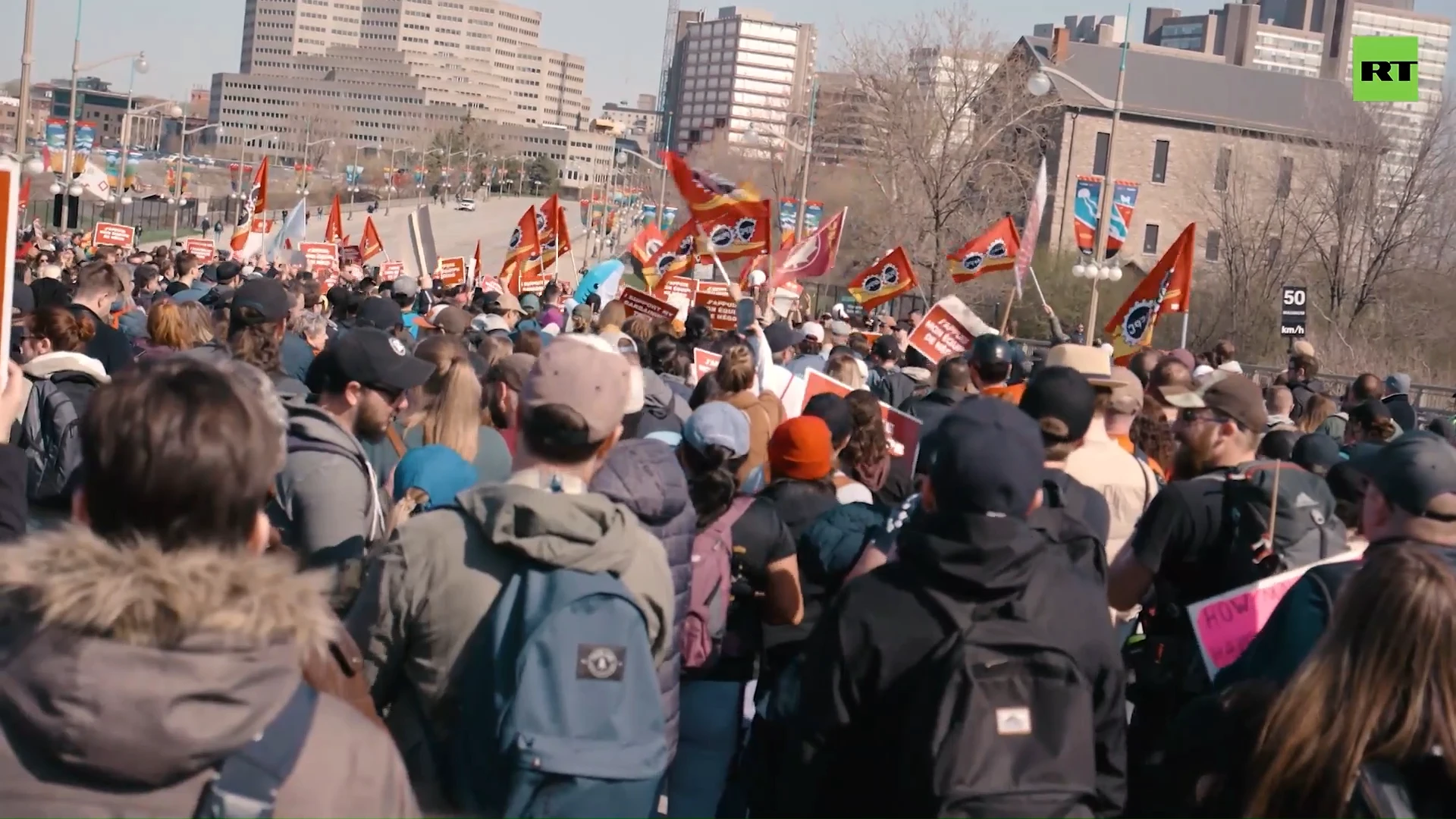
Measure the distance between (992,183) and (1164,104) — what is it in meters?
33.0

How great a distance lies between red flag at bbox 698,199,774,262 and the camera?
1862 cm

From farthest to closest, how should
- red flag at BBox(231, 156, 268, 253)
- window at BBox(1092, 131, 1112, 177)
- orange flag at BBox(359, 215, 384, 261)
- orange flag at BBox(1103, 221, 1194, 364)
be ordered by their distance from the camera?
window at BBox(1092, 131, 1112, 177) → orange flag at BBox(359, 215, 384, 261) → red flag at BBox(231, 156, 268, 253) → orange flag at BBox(1103, 221, 1194, 364)

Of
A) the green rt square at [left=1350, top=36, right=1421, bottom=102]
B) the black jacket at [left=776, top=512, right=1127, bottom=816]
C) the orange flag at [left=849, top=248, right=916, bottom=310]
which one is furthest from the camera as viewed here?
the orange flag at [left=849, top=248, right=916, bottom=310]

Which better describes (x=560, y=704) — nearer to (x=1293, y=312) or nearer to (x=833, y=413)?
(x=833, y=413)

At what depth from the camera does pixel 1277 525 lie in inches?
194

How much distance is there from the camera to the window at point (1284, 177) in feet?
162

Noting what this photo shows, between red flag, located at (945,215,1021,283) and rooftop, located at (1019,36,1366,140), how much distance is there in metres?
57.1

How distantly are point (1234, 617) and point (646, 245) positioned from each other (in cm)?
2242

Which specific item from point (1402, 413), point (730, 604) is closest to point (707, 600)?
point (730, 604)

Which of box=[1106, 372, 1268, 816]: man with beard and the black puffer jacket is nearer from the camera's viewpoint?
the black puffer jacket

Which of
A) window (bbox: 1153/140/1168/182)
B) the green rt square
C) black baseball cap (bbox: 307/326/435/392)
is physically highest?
window (bbox: 1153/140/1168/182)

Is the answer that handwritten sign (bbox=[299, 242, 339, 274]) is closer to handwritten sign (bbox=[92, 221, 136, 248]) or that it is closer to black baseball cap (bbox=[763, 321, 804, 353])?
handwritten sign (bbox=[92, 221, 136, 248])

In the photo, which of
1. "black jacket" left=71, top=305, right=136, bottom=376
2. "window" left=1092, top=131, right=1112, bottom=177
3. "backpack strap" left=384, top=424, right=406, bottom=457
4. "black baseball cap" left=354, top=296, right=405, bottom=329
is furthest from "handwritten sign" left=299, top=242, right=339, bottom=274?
"window" left=1092, top=131, right=1112, bottom=177

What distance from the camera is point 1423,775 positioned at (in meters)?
2.80
